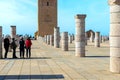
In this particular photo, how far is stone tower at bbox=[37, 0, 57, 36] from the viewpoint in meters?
98.1

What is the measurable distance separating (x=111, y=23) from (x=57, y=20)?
8663cm

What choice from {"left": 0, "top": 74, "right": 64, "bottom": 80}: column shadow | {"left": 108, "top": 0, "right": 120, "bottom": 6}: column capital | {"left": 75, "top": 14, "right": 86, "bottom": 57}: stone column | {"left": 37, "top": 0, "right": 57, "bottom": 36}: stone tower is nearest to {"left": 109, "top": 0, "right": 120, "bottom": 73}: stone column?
{"left": 108, "top": 0, "right": 120, "bottom": 6}: column capital

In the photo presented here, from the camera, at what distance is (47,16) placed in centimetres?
10100

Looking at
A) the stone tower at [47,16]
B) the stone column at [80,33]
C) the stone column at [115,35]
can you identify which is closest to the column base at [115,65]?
the stone column at [115,35]

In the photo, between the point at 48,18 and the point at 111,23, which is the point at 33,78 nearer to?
the point at 111,23

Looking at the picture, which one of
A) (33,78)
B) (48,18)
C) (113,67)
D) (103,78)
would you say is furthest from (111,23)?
(48,18)

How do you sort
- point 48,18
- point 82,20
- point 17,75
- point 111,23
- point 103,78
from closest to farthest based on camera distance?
1. point 103,78
2. point 17,75
3. point 111,23
4. point 82,20
5. point 48,18

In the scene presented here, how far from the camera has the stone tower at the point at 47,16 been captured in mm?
98062

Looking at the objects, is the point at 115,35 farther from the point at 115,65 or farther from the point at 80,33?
the point at 80,33

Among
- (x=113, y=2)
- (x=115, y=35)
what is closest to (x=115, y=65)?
(x=115, y=35)

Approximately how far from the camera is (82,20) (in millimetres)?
22812

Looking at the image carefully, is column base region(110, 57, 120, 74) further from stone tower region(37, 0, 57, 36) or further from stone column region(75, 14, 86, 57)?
stone tower region(37, 0, 57, 36)

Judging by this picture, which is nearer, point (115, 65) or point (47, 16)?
point (115, 65)

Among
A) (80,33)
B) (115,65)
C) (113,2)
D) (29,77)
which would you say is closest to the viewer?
(29,77)
